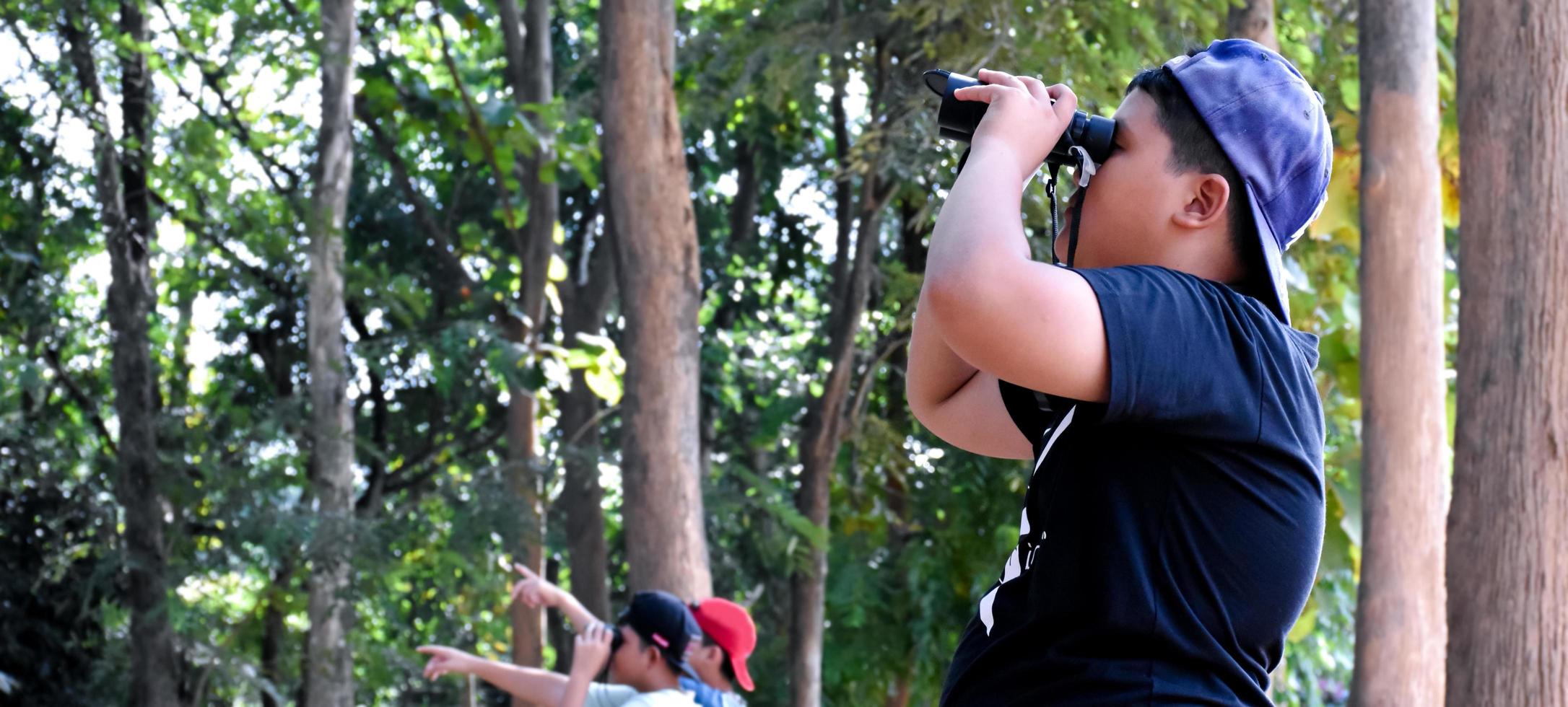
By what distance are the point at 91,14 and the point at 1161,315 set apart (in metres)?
8.59

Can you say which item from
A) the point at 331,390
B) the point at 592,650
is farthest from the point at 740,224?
the point at 592,650

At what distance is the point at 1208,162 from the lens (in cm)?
128

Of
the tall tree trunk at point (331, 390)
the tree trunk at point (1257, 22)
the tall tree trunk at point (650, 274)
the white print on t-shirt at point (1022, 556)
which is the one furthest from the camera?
the tall tree trunk at point (331, 390)

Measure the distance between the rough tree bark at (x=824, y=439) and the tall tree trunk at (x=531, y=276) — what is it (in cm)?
169

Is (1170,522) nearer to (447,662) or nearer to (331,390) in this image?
(447,662)

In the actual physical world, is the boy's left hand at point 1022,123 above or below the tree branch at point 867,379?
above

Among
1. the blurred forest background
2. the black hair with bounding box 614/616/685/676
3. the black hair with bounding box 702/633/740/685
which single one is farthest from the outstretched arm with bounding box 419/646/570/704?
the blurred forest background

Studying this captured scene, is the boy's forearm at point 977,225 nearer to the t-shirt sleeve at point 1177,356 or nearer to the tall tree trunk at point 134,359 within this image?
the t-shirt sleeve at point 1177,356

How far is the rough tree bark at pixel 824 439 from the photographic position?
899 cm

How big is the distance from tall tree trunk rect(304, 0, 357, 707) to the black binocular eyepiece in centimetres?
707

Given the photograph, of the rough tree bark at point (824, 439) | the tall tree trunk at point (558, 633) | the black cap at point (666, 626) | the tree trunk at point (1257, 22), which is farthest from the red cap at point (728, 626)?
the tall tree trunk at point (558, 633)

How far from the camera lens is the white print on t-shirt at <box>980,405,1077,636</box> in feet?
4.16

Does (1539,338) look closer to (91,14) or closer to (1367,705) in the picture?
(1367,705)

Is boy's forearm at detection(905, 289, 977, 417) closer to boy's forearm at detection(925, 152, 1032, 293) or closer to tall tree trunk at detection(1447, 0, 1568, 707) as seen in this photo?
boy's forearm at detection(925, 152, 1032, 293)
